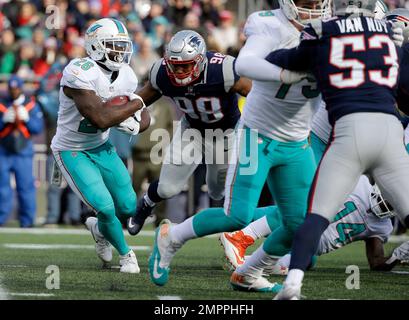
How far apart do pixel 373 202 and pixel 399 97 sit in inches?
31.3

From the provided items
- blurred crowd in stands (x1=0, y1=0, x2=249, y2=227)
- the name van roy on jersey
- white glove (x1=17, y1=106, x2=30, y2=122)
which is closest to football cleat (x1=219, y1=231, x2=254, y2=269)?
the name van roy on jersey

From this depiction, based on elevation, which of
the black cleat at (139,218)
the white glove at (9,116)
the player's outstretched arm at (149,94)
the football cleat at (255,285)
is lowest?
the white glove at (9,116)

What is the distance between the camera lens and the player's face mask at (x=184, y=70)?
A: 6.43m

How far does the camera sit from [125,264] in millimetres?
6520

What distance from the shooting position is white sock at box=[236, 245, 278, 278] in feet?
17.6

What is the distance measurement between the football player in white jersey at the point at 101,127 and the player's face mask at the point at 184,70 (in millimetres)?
340

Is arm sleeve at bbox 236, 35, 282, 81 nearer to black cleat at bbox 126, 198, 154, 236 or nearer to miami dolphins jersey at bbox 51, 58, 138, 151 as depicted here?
miami dolphins jersey at bbox 51, 58, 138, 151

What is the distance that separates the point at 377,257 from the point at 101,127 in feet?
7.31

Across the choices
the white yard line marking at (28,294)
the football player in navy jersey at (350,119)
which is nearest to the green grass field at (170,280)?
the white yard line marking at (28,294)

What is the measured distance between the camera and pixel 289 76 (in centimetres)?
480

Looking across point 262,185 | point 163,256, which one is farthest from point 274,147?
point 163,256

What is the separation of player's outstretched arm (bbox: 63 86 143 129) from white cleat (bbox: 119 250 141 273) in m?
0.94

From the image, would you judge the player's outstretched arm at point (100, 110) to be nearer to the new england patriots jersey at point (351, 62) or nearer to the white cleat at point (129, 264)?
the white cleat at point (129, 264)

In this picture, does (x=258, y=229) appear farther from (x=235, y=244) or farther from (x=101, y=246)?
(x=101, y=246)
